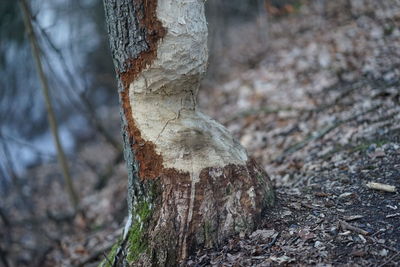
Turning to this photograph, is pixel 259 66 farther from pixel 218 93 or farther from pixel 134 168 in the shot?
pixel 134 168

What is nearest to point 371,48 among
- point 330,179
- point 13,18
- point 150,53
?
point 330,179

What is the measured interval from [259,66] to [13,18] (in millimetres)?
5473

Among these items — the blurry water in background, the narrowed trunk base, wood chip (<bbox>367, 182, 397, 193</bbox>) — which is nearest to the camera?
the narrowed trunk base

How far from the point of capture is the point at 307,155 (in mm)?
4133

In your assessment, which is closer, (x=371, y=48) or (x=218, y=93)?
(x=371, y=48)

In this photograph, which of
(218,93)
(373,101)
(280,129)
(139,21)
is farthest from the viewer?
(218,93)

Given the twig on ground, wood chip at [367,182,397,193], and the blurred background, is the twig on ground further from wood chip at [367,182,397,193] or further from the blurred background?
the blurred background

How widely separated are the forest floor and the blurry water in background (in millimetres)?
719

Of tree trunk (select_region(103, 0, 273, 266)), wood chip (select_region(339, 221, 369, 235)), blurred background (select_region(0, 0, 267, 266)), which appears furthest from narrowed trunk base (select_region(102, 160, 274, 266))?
blurred background (select_region(0, 0, 267, 266))

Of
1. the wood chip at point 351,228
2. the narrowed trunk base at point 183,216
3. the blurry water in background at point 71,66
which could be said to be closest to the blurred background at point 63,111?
the blurry water in background at point 71,66

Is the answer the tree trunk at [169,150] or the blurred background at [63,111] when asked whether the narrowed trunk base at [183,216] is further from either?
the blurred background at [63,111]

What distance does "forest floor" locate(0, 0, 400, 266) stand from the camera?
230cm

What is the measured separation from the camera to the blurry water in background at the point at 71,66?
8227 mm

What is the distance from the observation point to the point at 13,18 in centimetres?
771
